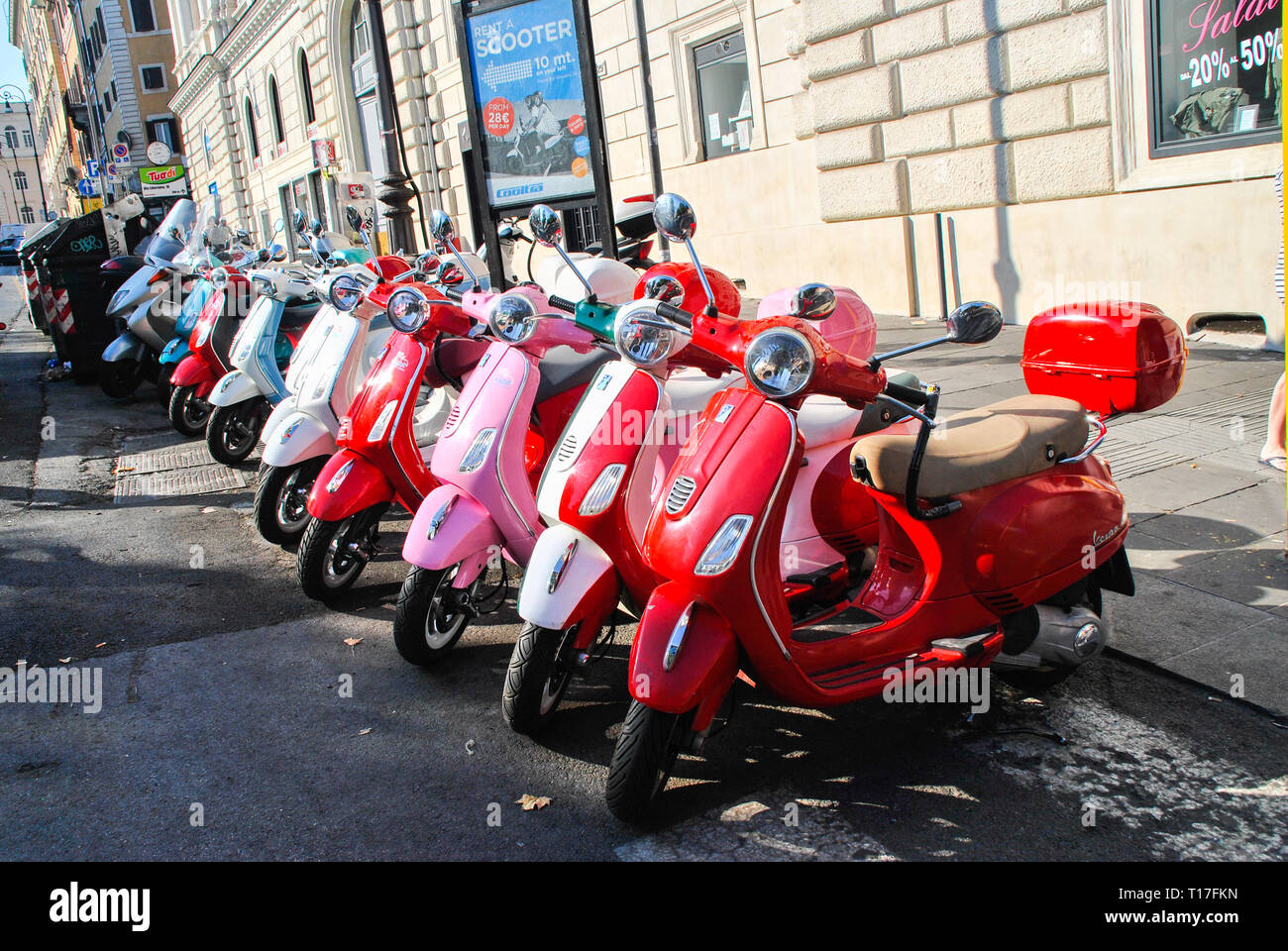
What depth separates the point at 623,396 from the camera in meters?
3.28

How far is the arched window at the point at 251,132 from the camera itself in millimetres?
30812

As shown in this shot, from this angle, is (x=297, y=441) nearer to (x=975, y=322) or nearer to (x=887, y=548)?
(x=887, y=548)

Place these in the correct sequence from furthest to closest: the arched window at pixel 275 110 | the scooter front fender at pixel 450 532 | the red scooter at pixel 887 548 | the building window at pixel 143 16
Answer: the building window at pixel 143 16 < the arched window at pixel 275 110 < the scooter front fender at pixel 450 532 < the red scooter at pixel 887 548

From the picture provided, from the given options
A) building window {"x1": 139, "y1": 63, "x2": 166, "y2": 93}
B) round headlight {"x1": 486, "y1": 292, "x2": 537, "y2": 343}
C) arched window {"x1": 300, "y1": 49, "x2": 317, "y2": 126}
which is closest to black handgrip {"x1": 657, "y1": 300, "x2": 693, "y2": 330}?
round headlight {"x1": 486, "y1": 292, "x2": 537, "y2": 343}

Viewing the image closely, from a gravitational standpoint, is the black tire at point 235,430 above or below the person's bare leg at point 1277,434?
above

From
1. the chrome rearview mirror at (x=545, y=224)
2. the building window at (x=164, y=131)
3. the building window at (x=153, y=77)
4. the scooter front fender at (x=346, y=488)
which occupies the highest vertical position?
the building window at (x=153, y=77)

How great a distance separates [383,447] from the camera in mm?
4250

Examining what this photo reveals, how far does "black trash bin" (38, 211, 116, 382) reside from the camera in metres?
11.1

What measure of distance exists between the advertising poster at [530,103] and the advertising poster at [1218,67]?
4165mm

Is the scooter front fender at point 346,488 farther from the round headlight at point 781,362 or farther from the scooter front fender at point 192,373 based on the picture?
the scooter front fender at point 192,373

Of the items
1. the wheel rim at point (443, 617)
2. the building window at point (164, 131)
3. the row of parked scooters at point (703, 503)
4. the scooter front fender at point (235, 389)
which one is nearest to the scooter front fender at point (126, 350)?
the scooter front fender at point (235, 389)

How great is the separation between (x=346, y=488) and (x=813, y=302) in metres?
2.26

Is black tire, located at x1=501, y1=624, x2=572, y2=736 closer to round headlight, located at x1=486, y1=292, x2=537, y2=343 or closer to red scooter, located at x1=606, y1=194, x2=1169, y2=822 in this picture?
red scooter, located at x1=606, y1=194, x2=1169, y2=822
